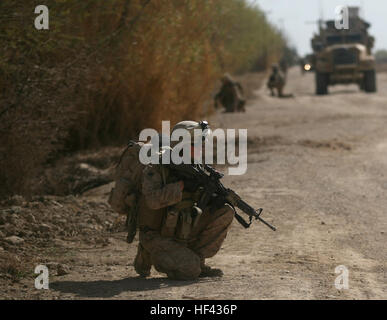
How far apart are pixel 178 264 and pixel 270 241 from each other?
1.66m

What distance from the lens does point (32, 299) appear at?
5344mm

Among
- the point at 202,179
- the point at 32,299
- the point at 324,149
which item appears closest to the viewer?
the point at 32,299

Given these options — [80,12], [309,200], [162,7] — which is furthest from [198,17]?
[309,200]

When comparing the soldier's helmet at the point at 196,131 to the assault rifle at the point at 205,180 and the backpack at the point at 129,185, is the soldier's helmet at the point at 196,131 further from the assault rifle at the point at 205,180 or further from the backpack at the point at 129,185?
the backpack at the point at 129,185

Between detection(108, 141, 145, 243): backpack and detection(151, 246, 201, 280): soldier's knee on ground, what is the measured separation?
11.5 inches

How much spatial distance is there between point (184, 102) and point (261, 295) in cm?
853

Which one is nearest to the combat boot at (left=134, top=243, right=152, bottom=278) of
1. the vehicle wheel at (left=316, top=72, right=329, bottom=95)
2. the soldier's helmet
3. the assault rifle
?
the assault rifle

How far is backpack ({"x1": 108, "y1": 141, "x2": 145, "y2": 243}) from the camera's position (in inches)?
233

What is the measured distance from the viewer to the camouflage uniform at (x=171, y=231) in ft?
18.7

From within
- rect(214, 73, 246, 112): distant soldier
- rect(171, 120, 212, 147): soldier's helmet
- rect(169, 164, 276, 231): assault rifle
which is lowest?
rect(169, 164, 276, 231): assault rifle

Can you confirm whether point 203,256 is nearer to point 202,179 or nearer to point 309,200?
point 202,179

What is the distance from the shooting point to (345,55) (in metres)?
28.0

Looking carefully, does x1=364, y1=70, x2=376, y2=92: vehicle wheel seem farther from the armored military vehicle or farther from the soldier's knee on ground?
the soldier's knee on ground

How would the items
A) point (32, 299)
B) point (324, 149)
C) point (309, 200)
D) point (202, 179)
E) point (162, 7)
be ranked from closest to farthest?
point (32, 299), point (202, 179), point (309, 200), point (162, 7), point (324, 149)
